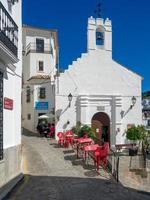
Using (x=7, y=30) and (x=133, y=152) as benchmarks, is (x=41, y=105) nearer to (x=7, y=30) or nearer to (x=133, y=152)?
(x=133, y=152)

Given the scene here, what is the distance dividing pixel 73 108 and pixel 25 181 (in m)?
12.9

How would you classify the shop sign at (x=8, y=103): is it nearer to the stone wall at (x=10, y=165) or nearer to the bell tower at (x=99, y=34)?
the stone wall at (x=10, y=165)

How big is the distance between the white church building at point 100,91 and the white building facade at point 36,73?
5117mm

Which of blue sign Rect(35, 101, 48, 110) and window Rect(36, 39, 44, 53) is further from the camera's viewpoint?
window Rect(36, 39, 44, 53)

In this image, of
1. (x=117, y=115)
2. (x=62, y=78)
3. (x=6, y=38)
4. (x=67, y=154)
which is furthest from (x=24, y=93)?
(x=6, y=38)

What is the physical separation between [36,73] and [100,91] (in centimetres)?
1317

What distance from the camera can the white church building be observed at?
23953 millimetres

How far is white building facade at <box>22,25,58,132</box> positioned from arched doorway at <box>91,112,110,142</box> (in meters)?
5.75

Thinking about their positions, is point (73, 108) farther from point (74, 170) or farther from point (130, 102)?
point (74, 170)

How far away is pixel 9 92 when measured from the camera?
11.6 metres

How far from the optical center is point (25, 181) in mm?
11461

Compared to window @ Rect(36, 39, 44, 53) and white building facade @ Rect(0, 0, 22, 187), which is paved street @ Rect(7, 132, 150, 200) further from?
window @ Rect(36, 39, 44, 53)

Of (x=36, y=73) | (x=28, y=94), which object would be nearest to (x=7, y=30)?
(x=28, y=94)

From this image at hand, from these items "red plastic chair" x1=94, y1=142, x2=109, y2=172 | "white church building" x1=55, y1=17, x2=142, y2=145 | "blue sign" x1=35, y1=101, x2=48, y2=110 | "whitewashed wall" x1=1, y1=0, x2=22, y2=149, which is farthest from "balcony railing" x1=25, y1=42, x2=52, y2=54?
"red plastic chair" x1=94, y1=142, x2=109, y2=172
